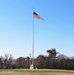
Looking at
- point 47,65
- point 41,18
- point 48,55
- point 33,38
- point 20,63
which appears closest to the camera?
point 41,18

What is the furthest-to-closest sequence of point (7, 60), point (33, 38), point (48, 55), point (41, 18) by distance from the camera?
point (48, 55) < point (7, 60) < point (33, 38) < point (41, 18)

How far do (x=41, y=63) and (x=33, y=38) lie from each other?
93.8ft

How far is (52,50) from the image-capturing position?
91875mm

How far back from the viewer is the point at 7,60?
283 ft

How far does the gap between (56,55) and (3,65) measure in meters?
23.2

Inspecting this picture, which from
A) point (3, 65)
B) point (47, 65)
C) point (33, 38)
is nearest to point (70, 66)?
point (47, 65)

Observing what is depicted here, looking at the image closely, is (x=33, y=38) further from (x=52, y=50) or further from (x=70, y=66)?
(x=52, y=50)

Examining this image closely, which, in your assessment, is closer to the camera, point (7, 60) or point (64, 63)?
point (64, 63)

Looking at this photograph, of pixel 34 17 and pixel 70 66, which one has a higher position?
pixel 34 17

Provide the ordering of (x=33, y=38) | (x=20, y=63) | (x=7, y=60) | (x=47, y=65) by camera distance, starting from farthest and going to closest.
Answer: (x=7, y=60), (x=20, y=63), (x=47, y=65), (x=33, y=38)

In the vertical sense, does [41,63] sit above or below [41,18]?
below

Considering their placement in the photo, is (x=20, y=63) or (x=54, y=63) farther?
(x=20, y=63)

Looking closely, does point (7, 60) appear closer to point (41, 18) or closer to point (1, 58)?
point (1, 58)

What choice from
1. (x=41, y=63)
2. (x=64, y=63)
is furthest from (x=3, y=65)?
(x=64, y=63)
